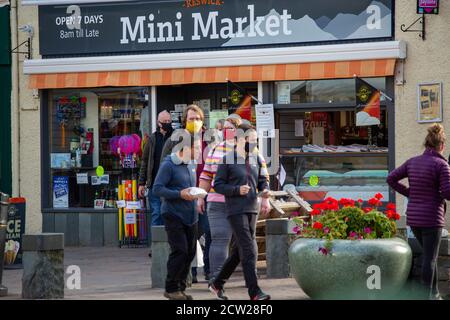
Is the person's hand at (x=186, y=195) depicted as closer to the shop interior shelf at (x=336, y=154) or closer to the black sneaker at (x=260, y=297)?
the black sneaker at (x=260, y=297)

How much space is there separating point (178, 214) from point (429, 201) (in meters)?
2.49

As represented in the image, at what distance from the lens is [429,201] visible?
32.8 feet

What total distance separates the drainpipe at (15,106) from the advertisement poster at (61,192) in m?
0.67

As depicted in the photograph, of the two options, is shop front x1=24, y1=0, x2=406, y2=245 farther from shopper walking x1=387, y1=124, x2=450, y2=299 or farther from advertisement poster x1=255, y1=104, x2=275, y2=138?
→ shopper walking x1=387, y1=124, x2=450, y2=299

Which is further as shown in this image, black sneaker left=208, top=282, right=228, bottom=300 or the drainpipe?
the drainpipe

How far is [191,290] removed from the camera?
11.5 m

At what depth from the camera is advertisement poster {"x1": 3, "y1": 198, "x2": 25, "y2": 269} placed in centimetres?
1420

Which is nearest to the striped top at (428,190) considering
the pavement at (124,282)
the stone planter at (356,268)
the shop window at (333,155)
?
the stone planter at (356,268)

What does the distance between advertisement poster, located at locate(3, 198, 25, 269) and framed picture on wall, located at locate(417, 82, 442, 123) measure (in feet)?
20.0

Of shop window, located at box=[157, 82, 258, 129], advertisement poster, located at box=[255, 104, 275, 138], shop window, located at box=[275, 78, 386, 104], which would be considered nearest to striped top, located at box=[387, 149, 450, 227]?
shop window, located at box=[275, 78, 386, 104]

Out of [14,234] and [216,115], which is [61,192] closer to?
Answer: [216,115]

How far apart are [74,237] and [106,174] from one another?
3.99ft

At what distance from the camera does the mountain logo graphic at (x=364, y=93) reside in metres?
15.6
